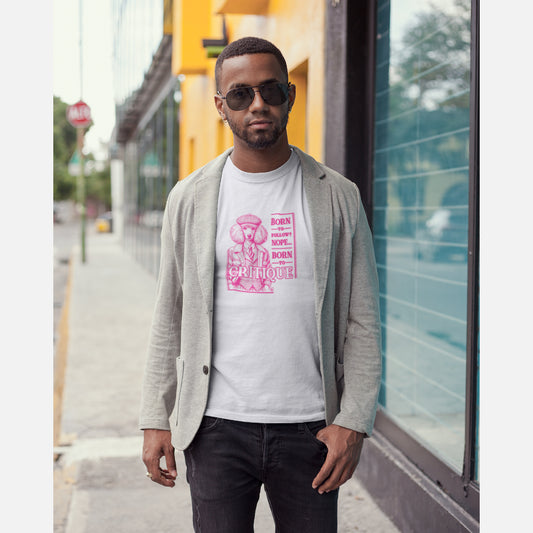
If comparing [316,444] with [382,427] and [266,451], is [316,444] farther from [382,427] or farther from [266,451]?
[382,427]

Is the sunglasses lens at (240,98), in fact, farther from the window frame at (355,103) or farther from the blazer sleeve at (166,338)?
the window frame at (355,103)

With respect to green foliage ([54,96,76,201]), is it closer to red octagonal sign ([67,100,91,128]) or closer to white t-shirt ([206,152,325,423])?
red octagonal sign ([67,100,91,128])

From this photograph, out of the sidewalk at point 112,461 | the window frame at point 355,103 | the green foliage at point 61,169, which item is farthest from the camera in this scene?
the green foliage at point 61,169

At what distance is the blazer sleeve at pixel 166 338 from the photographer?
2279 millimetres

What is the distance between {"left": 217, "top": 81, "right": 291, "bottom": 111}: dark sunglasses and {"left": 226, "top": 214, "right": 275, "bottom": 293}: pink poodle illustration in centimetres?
32

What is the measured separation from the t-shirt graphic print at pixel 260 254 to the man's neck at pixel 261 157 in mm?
154

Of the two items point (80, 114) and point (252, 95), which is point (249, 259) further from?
point (80, 114)

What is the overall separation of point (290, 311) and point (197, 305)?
0.28m

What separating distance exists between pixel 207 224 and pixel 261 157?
25cm

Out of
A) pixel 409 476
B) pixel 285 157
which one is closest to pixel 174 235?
pixel 285 157

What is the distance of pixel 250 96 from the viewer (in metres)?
2.15

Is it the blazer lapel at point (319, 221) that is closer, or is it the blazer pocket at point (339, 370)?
the blazer lapel at point (319, 221)

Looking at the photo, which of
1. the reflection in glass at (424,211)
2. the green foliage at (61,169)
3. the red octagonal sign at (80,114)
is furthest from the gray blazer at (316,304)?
the green foliage at (61,169)

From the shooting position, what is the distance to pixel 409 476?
3.85m
